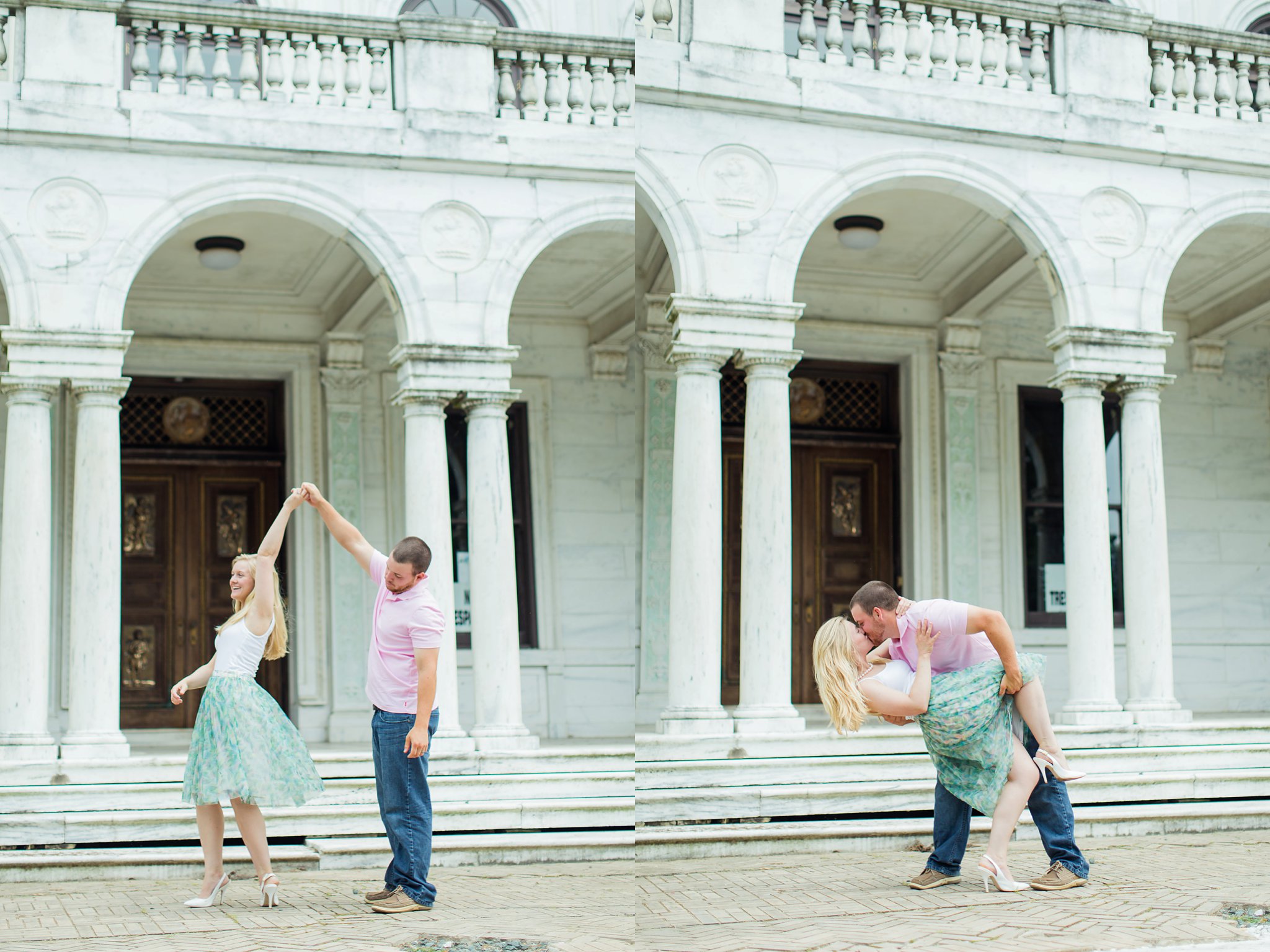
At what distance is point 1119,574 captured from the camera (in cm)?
1230

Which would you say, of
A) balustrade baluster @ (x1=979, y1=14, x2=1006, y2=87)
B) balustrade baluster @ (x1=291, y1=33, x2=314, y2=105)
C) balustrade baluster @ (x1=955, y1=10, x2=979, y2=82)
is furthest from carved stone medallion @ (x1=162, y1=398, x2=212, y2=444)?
balustrade baluster @ (x1=979, y1=14, x2=1006, y2=87)

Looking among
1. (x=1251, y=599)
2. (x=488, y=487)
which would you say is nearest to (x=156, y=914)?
(x=488, y=487)

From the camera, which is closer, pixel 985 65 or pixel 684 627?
pixel 684 627

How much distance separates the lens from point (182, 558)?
1219 cm

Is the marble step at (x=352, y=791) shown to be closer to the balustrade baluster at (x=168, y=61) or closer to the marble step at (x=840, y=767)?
the marble step at (x=840, y=767)

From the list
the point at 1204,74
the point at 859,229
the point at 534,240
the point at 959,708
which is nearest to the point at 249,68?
the point at 534,240

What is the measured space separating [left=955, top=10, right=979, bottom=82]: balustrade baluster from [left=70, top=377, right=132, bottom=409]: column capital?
6040 mm

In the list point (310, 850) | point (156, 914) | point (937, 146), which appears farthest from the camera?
point (937, 146)

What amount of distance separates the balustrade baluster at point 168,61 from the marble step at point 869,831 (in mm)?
5947

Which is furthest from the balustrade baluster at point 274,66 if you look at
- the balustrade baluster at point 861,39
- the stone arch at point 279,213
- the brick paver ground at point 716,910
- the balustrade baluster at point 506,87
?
the brick paver ground at point 716,910

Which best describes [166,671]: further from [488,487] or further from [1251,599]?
[1251,599]

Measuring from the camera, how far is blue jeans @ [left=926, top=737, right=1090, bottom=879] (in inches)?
203

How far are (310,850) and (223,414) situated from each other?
241 inches

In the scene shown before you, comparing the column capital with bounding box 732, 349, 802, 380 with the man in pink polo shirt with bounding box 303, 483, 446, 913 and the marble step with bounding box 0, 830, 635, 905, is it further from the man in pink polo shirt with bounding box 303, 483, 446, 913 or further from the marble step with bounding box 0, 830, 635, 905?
the man in pink polo shirt with bounding box 303, 483, 446, 913
